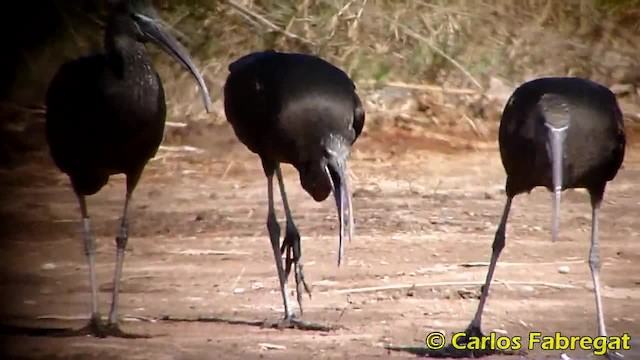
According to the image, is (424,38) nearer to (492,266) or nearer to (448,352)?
(492,266)

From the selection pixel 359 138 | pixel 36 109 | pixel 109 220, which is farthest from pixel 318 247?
pixel 36 109

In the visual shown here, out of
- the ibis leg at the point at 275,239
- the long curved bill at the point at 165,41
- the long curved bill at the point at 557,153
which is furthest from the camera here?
the ibis leg at the point at 275,239

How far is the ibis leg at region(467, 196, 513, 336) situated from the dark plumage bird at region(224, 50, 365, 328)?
15.3 inches

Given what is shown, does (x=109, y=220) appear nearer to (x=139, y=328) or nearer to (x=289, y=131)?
(x=139, y=328)

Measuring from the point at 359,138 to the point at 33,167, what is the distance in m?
0.88

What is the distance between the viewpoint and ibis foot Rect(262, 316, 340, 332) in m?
3.99

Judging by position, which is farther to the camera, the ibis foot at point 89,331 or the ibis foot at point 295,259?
the ibis foot at point 295,259

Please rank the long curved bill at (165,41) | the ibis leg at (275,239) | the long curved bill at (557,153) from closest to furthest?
the long curved bill at (557,153)
the long curved bill at (165,41)
the ibis leg at (275,239)

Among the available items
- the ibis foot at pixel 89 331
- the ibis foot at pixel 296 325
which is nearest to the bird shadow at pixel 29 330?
the ibis foot at pixel 89 331

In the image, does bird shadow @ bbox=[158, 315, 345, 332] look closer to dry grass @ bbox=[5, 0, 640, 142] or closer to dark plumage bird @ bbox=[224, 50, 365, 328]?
dark plumage bird @ bbox=[224, 50, 365, 328]

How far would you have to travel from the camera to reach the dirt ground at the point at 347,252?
400 centimetres

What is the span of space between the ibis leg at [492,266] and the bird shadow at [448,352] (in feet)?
0.18

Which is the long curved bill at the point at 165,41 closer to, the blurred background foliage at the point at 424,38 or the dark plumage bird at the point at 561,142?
the blurred background foliage at the point at 424,38

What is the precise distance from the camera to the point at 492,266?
4.04 metres
